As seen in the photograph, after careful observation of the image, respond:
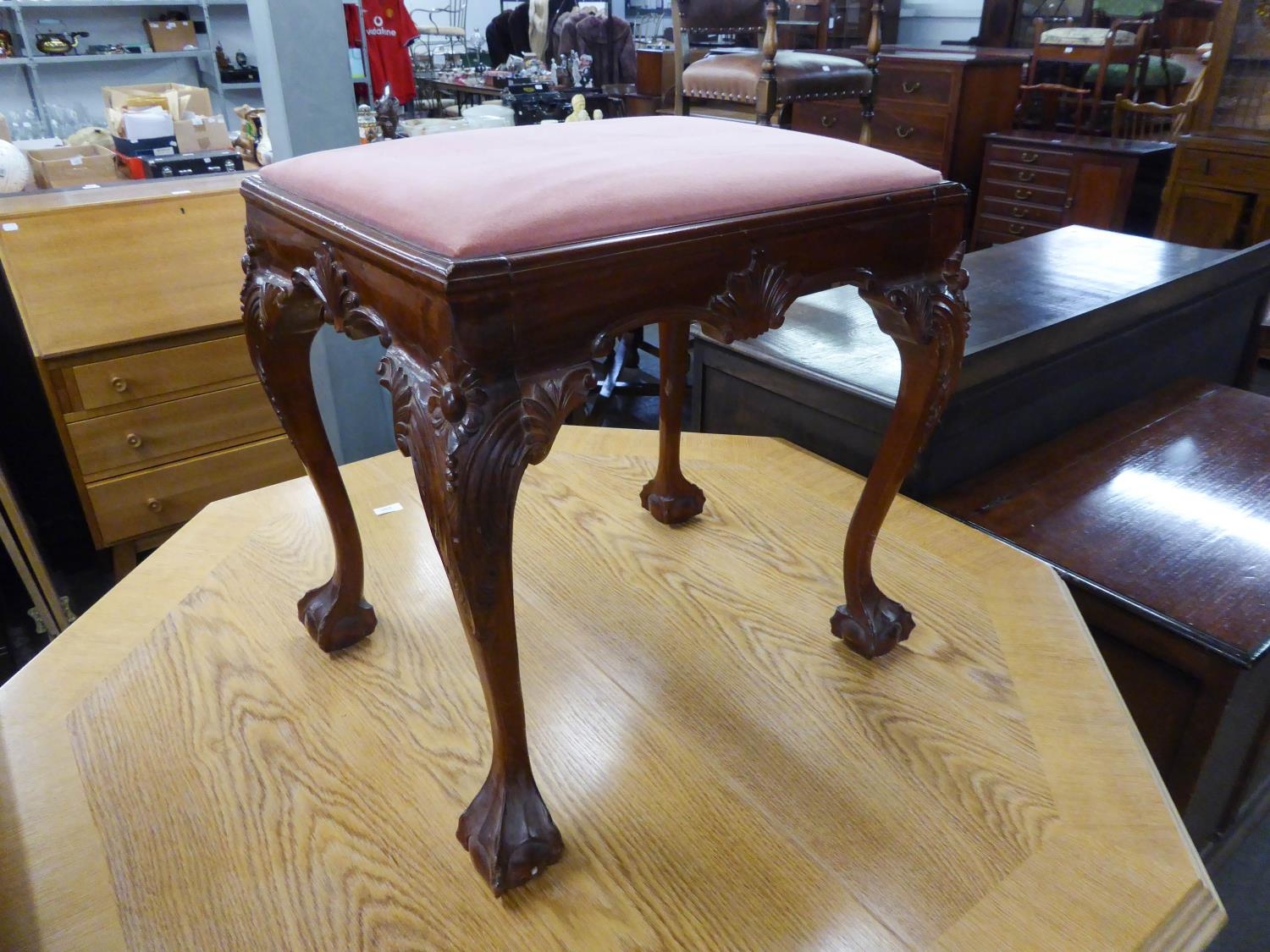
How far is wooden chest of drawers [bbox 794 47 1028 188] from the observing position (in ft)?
11.6

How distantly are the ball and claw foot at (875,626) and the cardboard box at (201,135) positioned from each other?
1.84 metres

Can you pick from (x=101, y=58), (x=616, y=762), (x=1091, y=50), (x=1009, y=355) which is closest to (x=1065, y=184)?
(x=1091, y=50)

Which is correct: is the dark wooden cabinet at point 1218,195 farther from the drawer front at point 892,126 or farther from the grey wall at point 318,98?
the grey wall at point 318,98

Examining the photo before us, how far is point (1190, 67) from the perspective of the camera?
3.97 m

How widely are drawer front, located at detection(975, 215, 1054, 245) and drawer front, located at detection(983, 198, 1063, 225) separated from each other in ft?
0.04

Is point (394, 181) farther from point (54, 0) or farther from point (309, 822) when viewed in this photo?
point (54, 0)

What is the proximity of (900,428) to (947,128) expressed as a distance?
3.31m

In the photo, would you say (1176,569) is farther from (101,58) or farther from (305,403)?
(101,58)

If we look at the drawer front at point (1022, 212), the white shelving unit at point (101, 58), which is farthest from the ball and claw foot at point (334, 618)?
the white shelving unit at point (101, 58)

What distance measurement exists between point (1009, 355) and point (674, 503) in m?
0.51

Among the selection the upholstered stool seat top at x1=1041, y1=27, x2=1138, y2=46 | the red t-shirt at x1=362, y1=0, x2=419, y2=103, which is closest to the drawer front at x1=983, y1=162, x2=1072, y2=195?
the upholstered stool seat top at x1=1041, y1=27, x2=1138, y2=46

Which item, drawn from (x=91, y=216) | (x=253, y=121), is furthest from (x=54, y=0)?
(x=91, y=216)

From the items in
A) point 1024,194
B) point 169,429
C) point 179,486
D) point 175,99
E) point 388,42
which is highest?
point 388,42

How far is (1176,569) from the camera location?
1016 mm
